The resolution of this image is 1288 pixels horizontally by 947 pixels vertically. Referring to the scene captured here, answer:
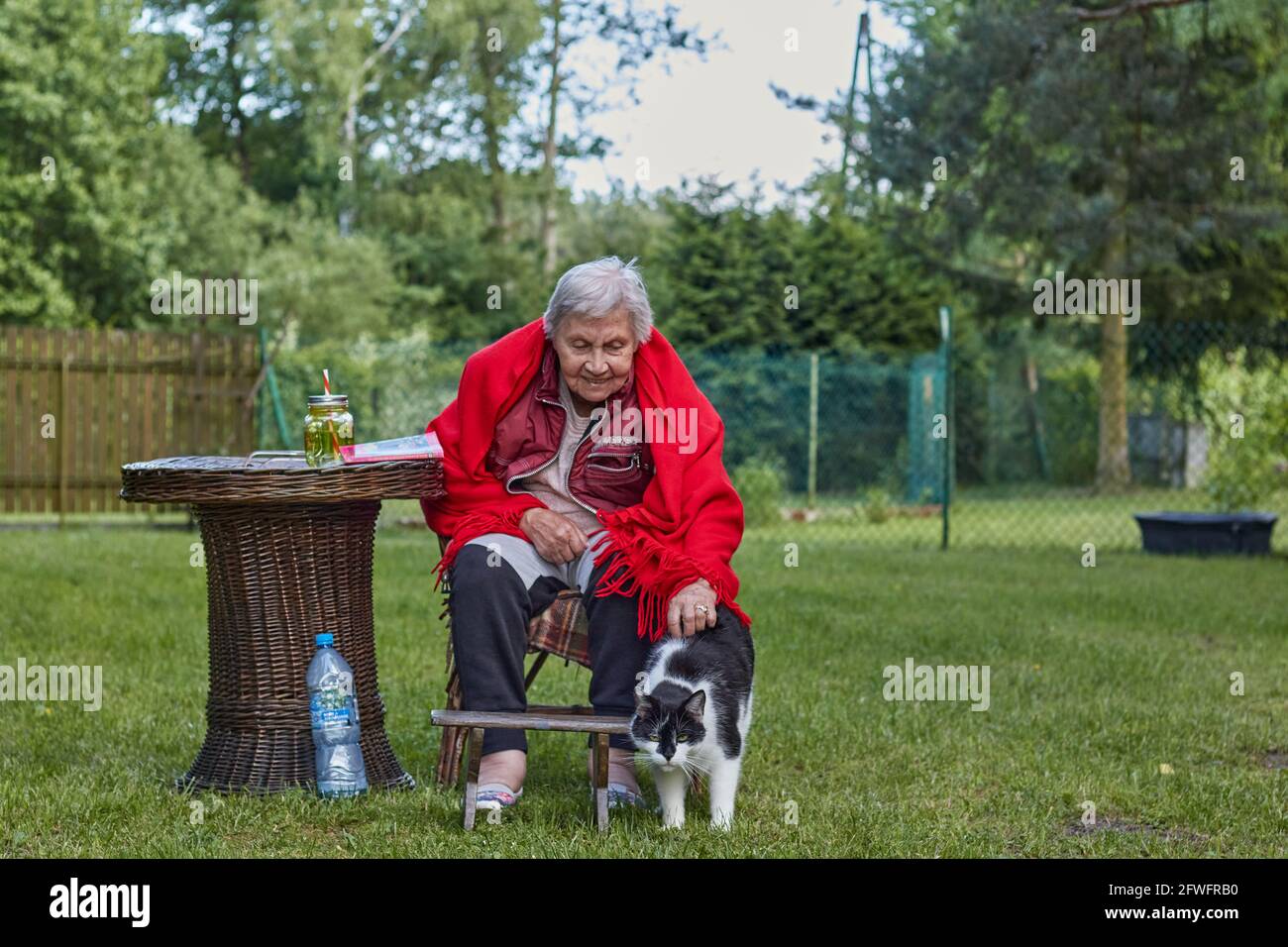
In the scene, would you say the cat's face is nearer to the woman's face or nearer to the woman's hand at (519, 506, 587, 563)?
the woman's hand at (519, 506, 587, 563)

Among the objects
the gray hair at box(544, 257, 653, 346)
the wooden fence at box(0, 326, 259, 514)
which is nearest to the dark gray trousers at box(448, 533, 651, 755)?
the gray hair at box(544, 257, 653, 346)

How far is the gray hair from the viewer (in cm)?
372

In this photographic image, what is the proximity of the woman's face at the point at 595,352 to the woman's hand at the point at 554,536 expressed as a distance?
0.36 m

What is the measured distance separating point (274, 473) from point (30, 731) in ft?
5.58

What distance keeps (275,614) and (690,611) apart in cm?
112

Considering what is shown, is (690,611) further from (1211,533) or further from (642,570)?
(1211,533)

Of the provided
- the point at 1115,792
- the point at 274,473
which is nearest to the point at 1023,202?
the point at 1115,792

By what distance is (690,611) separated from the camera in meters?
3.51

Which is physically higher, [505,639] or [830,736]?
[505,639]

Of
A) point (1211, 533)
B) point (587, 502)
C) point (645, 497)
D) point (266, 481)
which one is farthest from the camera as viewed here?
point (1211, 533)

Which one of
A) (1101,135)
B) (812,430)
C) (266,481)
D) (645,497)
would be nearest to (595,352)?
(645,497)

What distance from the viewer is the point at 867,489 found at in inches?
581
